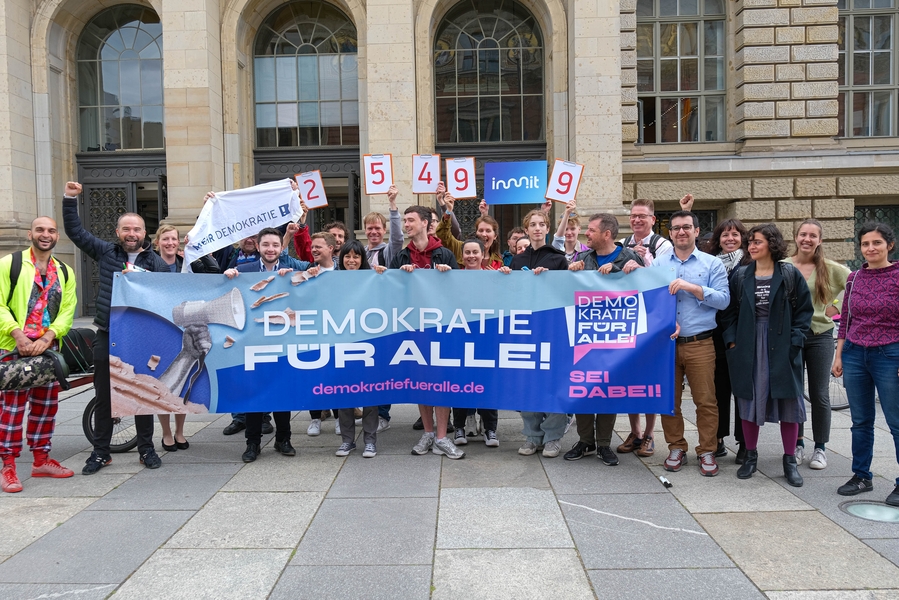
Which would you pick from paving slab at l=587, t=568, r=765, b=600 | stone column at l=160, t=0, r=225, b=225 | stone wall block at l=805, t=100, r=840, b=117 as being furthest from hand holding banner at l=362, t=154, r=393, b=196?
stone wall block at l=805, t=100, r=840, b=117

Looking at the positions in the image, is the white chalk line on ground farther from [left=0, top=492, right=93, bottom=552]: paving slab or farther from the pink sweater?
[left=0, top=492, right=93, bottom=552]: paving slab

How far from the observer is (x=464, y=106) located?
16.2 meters

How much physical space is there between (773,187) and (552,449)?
1217 cm

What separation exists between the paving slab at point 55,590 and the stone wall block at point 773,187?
15609 millimetres

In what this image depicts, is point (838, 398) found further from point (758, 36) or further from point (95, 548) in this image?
point (758, 36)

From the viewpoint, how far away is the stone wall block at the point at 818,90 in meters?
15.5

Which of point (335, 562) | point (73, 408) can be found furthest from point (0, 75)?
point (335, 562)

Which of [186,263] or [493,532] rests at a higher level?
[186,263]

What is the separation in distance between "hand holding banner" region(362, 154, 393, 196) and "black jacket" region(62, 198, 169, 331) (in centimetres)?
280

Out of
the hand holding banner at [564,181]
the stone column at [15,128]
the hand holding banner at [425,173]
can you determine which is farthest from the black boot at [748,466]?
the stone column at [15,128]

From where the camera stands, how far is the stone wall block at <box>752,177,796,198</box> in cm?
1560

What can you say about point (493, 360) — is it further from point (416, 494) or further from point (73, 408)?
point (73, 408)

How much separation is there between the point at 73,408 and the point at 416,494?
5951 millimetres

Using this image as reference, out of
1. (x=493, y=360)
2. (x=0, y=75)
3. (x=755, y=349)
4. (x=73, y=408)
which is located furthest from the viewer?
(x=0, y=75)
